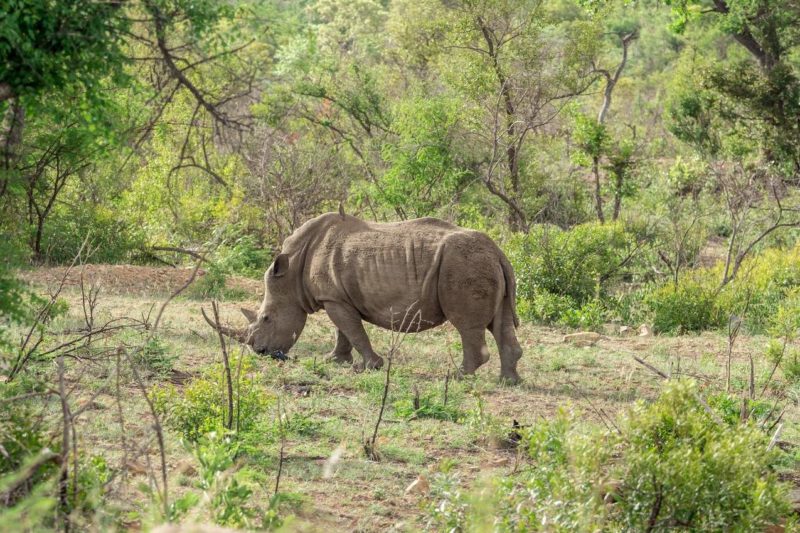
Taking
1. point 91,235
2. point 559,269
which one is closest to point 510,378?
point 559,269

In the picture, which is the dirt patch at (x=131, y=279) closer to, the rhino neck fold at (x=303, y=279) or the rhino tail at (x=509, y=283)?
the rhino neck fold at (x=303, y=279)

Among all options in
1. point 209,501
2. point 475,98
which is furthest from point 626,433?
point 475,98

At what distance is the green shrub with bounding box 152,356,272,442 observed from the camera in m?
7.50

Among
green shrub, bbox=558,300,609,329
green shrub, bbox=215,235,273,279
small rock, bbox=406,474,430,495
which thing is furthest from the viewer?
green shrub, bbox=215,235,273,279

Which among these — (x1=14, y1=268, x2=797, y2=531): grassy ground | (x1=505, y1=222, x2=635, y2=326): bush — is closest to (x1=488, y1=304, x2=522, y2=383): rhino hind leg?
(x1=14, y1=268, x2=797, y2=531): grassy ground

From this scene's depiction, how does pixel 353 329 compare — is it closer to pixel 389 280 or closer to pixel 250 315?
pixel 389 280

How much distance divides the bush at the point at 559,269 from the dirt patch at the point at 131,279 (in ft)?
11.5

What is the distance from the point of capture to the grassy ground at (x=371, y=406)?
6.55 m

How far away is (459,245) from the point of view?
991 cm

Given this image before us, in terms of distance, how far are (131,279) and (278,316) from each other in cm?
442

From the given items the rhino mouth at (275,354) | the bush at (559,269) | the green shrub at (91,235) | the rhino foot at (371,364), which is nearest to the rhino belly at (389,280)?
the rhino foot at (371,364)

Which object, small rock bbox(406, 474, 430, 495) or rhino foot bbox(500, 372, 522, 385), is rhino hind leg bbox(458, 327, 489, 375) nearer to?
rhino foot bbox(500, 372, 522, 385)

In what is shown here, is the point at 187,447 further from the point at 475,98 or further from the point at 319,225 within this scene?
the point at 475,98

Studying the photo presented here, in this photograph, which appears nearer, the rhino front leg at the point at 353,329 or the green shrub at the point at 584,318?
the rhino front leg at the point at 353,329
